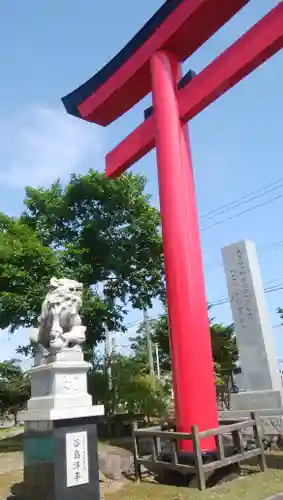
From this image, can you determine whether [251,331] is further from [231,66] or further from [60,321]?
[231,66]

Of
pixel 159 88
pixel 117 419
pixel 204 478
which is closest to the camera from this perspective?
pixel 204 478

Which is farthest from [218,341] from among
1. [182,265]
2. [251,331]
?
[182,265]

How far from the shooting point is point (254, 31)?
7.73 meters

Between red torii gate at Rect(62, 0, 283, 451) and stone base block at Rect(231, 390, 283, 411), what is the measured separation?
2363mm

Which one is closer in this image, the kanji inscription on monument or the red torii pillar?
the kanji inscription on monument

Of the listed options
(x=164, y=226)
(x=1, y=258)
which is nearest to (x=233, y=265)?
(x=164, y=226)

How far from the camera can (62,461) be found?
5133mm

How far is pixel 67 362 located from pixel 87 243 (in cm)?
888

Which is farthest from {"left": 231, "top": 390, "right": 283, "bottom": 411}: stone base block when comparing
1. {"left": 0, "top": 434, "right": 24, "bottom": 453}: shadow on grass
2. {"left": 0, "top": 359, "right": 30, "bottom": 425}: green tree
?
{"left": 0, "top": 359, "right": 30, "bottom": 425}: green tree

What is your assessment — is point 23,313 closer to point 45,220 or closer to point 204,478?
point 45,220

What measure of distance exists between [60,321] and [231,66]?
18.7ft

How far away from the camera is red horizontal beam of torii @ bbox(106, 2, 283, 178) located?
297 inches

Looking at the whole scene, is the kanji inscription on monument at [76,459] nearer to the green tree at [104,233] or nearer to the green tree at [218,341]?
the green tree at [104,233]

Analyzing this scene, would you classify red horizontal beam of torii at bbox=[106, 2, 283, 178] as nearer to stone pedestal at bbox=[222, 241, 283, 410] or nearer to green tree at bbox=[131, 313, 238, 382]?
stone pedestal at bbox=[222, 241, 283, 410]
